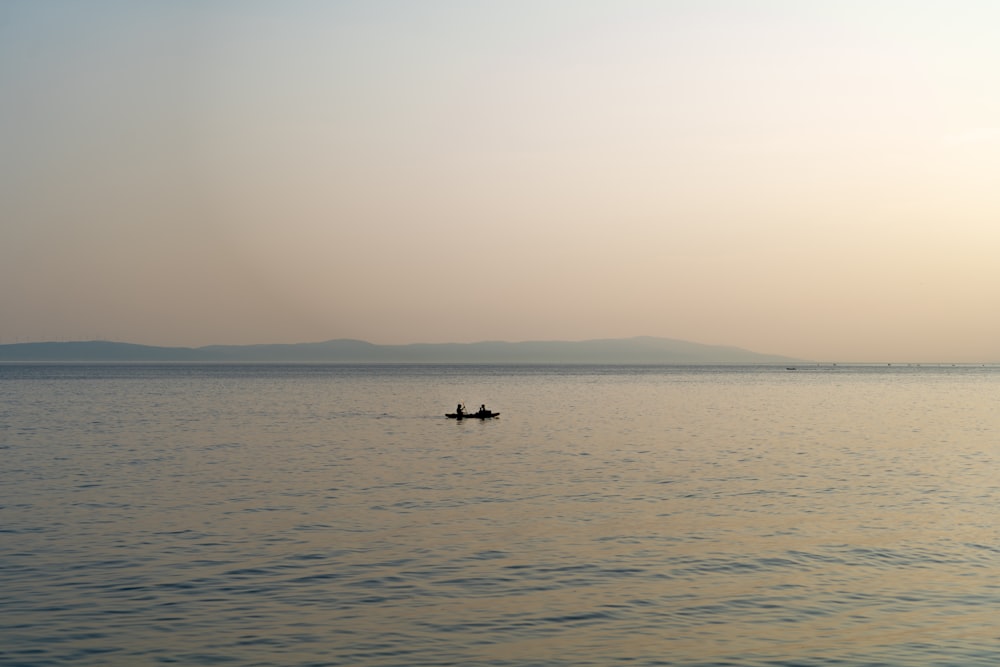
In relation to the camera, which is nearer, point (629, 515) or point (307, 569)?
point (307, 569)

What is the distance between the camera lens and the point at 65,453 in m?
58.2

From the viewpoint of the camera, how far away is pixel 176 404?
119750 mm

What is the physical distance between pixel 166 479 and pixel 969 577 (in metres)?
34.6

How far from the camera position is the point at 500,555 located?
27719 millimetres

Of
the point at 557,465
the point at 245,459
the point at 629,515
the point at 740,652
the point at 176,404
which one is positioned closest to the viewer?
the point at 740,652

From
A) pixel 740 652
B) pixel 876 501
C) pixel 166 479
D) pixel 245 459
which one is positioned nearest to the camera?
pixel 740 652

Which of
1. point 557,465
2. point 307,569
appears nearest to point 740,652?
point 307,569

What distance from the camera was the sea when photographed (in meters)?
19.6

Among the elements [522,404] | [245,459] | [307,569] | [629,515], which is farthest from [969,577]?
[522,404]

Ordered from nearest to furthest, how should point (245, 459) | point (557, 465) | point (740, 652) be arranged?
point (740, 652), point (557, 465), point (245, 459)

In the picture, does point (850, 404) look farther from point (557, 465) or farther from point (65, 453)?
point (65, 453)

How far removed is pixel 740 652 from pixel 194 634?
1098 cm

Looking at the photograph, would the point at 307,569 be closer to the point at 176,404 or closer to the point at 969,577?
the point at 969,577

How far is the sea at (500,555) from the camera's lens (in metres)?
19.6
